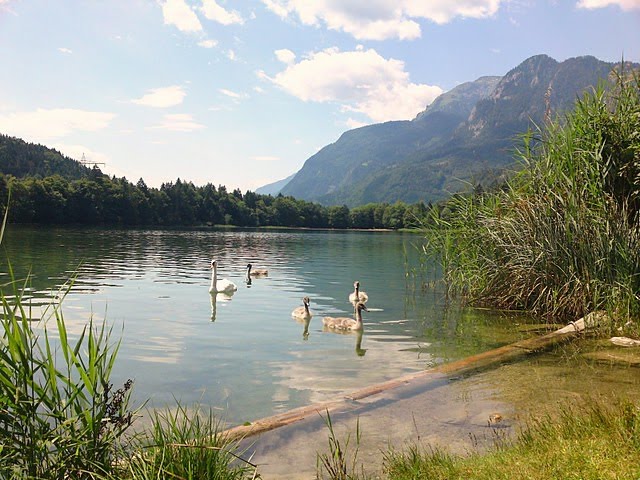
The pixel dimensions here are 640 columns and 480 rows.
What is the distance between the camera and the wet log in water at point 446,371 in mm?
8078

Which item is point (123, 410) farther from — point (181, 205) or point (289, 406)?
point (181, 205)

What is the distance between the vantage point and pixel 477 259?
1892 cm

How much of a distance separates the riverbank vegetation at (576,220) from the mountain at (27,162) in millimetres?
178318

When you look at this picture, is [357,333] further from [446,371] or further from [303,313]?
[446,371]

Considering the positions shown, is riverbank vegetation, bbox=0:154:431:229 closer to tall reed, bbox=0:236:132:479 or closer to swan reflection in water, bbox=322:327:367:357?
swan reflection in water, bbox=322:327:367:357

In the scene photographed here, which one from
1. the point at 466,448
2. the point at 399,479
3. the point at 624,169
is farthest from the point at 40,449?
the point at 624,169

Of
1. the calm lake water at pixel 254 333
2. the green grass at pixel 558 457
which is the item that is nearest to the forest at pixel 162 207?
the calm lake water at pixel 254 333

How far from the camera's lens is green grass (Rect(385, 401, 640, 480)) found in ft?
16.5

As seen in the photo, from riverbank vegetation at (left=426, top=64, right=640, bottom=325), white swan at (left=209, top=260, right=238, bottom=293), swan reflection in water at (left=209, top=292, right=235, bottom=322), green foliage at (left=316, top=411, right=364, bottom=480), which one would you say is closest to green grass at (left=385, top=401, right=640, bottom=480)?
green foliage at (left=316, top=411, right=364, bottom=480)

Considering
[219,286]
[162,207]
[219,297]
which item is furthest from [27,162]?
[219,297]

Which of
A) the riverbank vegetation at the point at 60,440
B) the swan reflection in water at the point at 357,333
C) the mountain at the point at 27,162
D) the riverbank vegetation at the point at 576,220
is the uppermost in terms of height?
the mountain at the point at 27,162

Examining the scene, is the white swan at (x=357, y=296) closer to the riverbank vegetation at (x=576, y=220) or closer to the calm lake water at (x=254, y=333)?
the calm lake water at (x=254, y=333)

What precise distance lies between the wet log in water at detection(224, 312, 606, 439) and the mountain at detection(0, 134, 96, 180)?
18233cm

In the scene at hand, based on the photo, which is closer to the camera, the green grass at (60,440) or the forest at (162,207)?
the green grass at (60,440)
